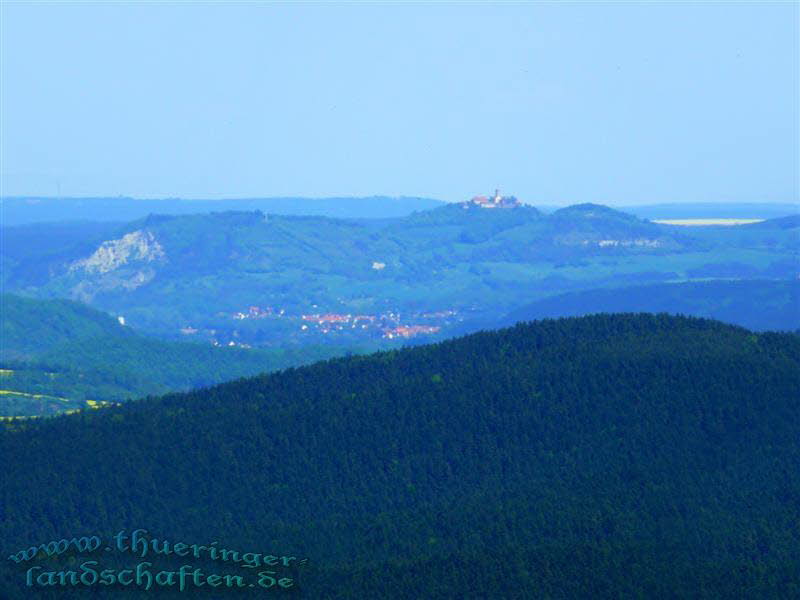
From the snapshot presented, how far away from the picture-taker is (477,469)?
149125mm

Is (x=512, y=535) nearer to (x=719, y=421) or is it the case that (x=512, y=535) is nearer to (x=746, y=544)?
(x=746, y=544)

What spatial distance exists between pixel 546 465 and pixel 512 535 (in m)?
17.4

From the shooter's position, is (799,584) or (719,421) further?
(719,421)

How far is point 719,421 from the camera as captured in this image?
149625mm

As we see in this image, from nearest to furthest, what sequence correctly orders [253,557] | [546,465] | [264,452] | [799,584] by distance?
[799,584] < [253,557] < [546,465] < [264,452]

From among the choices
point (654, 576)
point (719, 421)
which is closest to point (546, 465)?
point (719, 421)

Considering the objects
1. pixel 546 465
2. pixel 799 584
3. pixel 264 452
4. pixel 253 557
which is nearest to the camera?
pixel 799 584

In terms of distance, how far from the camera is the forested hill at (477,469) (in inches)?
4916

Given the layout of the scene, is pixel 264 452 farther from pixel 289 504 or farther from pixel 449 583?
pixel 449 583

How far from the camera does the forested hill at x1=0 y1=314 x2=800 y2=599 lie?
12488cm

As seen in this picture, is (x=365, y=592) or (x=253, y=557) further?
(x=253, y=557)

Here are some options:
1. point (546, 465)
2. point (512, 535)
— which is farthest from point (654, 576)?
point (546, 465)

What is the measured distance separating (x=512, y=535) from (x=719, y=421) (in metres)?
28.4

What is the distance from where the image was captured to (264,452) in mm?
157750
